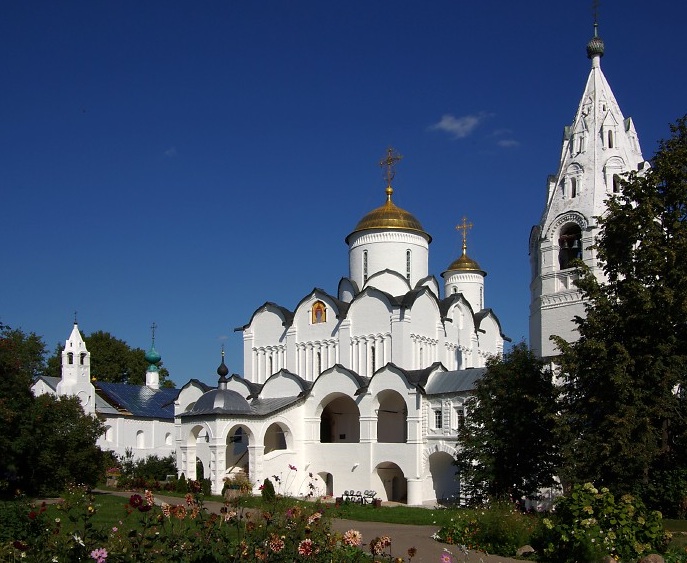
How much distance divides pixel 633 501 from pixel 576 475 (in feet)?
14.0

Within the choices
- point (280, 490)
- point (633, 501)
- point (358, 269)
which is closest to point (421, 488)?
point (280, 490)

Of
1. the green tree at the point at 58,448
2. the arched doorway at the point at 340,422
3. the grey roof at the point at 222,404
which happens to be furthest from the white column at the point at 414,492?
the green tree at the point at 58,448

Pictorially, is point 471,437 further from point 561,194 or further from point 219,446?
point 219,446

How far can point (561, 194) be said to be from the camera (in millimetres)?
26766

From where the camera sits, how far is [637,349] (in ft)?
54.7

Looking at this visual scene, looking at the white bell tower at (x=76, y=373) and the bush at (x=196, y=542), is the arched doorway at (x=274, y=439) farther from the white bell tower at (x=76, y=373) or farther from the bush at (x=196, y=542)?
the bush at (x=196, y=542)

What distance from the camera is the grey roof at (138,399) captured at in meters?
42.8

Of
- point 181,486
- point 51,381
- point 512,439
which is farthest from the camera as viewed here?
point 51,381

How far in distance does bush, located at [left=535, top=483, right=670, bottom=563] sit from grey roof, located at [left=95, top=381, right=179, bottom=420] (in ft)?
112

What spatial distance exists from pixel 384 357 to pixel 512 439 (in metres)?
12.4

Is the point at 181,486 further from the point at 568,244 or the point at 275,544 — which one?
the point at 275,544

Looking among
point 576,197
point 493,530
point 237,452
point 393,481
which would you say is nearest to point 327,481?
point 393,481

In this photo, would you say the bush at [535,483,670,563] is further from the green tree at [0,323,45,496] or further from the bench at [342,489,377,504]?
the bench at [342,489,377,504]

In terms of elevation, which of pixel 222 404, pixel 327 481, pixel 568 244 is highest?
pixel 568 244
